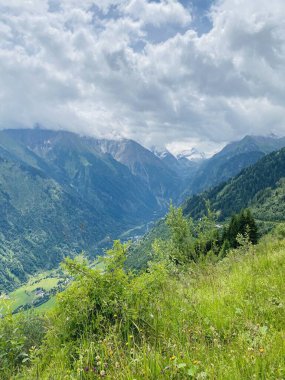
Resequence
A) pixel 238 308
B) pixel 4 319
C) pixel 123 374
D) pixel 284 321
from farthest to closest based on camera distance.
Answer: pixel 4 319
pixel 238 308
pixel 284 321
pixel 123 374

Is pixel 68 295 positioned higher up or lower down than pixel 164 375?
higher up

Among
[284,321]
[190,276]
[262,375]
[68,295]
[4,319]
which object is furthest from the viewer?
[190,276]

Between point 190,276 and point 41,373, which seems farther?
point 190,276

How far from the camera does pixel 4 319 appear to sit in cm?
799

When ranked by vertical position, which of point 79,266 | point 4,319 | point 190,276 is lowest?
point 190,276

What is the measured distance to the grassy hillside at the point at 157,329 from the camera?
458 centimetres

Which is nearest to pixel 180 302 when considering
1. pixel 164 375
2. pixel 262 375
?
pixel 164 375

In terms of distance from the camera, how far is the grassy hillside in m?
4.58

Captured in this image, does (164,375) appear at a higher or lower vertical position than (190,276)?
higher

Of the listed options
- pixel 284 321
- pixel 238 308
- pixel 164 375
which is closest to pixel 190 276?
pixel 238 308

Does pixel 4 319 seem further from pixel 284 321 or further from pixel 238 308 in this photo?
pixel 284 321

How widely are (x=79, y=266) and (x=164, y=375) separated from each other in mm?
3359

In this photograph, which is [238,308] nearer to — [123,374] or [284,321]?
[284,321]

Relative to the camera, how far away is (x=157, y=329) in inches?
249
